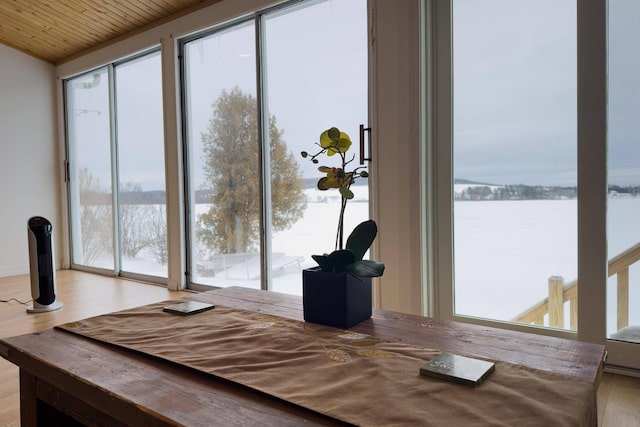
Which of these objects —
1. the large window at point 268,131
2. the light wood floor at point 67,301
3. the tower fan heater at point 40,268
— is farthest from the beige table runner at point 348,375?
the tower fan heater at point 40,268

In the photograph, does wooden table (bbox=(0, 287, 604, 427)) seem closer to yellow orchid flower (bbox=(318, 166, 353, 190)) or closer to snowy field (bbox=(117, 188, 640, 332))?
yellow orchid flower (bbox=(318, 166, 353, 190))

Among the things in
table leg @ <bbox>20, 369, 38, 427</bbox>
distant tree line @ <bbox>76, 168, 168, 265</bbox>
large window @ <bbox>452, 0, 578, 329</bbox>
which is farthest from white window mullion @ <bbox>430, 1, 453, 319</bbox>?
distant tree line @ <bbox>76, 168, 168, 265</bbox>

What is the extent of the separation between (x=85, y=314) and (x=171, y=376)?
308 centimetres

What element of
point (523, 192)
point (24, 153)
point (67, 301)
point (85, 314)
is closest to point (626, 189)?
point (523, 192)

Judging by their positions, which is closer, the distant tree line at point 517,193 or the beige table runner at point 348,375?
the beige table runner at point 348,375

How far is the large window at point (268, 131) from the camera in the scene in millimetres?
3324

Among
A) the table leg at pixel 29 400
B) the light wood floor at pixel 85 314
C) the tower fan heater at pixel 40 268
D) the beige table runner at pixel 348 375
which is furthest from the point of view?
the tower fan heater at pixel 40 268

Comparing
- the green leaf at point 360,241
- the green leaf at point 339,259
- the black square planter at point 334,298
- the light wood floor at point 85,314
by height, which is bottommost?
the light wood floor at point 85,314

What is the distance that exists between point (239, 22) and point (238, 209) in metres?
1.68

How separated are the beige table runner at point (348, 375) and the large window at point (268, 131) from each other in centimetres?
211

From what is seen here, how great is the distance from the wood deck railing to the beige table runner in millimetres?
1768

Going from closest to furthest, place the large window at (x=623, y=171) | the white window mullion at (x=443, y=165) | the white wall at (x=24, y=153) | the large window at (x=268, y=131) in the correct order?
the large window at (x=623, y=171), the white window mullion at (x=443, y=165), the large window at (x=268, y=131), the white wall at (x=24, y=153)

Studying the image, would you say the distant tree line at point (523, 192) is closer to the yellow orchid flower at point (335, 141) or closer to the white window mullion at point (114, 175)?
the yellow orchid flower at point (335, 141)

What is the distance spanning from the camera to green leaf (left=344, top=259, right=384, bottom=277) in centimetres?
124
